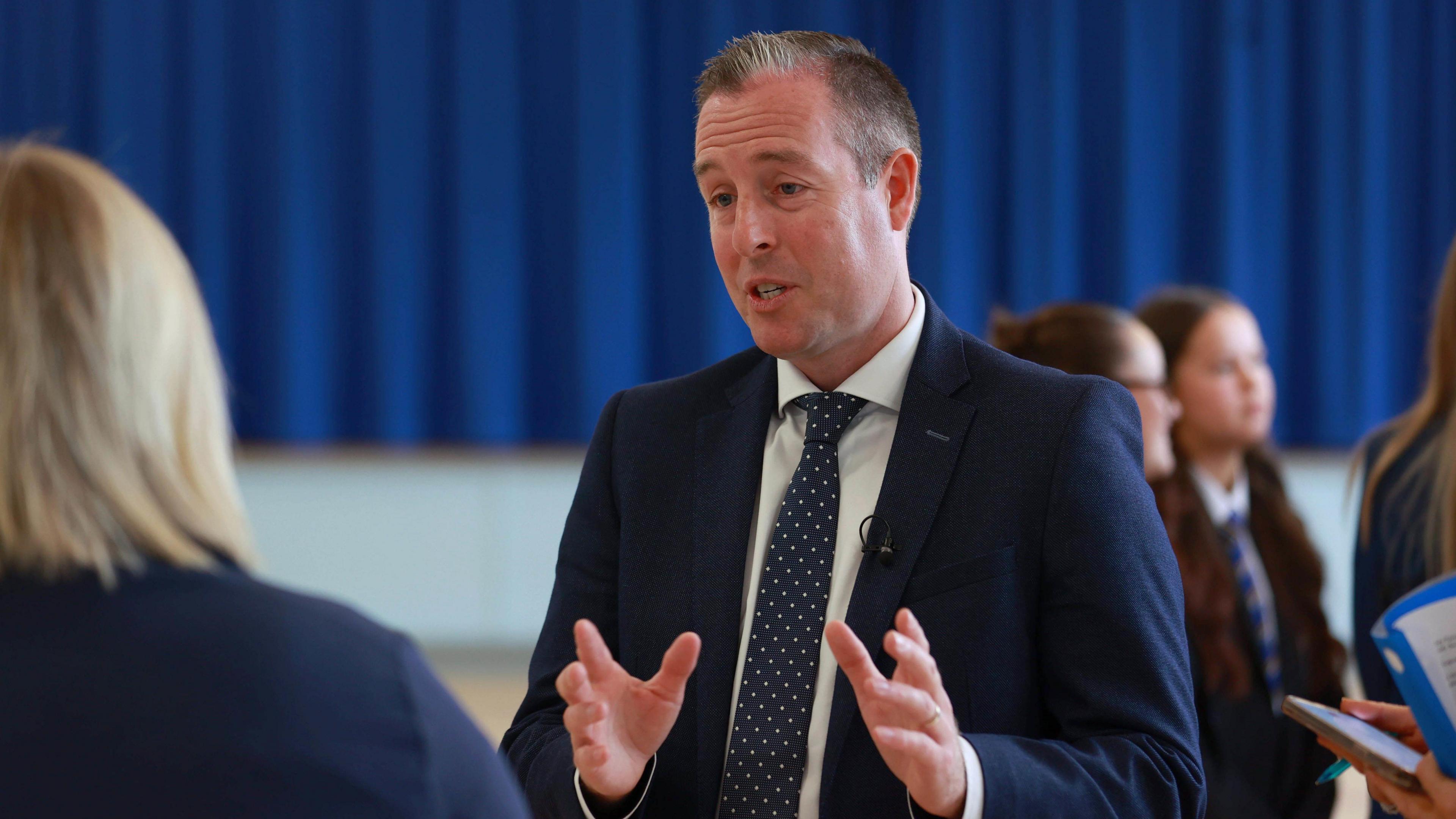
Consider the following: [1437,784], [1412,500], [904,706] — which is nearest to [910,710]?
[904,706]

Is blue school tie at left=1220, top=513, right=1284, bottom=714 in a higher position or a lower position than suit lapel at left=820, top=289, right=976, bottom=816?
lower

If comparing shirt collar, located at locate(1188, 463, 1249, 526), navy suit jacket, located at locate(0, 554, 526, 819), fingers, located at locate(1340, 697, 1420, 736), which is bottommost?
shirt collar, located at locate(1188, 463, 1249, 526)

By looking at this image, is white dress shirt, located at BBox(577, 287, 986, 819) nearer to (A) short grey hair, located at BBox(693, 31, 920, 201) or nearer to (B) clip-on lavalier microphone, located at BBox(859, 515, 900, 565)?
(B) clip-on lavalier microphone, located at BBox(859, 515, 900, 565)

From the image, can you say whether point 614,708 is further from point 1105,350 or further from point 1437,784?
point 1105,350

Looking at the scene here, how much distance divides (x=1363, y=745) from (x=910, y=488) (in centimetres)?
58

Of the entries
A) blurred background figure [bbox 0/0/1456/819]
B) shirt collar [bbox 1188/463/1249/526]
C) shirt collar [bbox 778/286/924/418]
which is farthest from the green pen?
blurred background figure [bbox 0/0/1456/819]

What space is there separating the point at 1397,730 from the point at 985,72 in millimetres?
4202

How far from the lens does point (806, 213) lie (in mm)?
1628

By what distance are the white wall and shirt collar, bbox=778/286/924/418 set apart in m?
3.52

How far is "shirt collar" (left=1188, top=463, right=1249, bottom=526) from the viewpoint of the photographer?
9.51ft

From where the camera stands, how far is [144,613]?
0.86 meters

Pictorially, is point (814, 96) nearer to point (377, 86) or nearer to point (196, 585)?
point (196, 585)

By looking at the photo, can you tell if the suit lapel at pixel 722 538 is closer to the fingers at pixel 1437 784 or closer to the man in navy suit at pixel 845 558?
the man in navy suit at pixel 845 558

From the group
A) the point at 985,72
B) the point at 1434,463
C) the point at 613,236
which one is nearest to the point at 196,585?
the point at 1434,463
